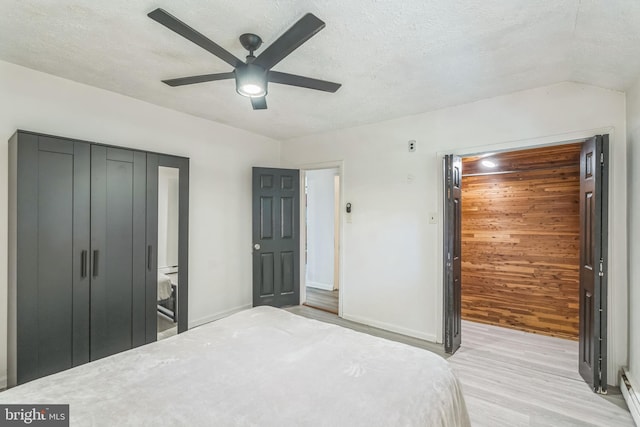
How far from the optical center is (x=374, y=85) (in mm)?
2639

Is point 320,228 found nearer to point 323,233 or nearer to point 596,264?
point 323,233

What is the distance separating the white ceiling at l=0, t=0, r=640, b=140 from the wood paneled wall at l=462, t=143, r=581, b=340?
153 centimetres

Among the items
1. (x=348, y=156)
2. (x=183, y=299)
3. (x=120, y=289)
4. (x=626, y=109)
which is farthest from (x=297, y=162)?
(x=626, y=109)

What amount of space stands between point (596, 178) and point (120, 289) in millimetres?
4064

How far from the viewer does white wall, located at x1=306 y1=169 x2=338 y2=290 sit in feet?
18.5

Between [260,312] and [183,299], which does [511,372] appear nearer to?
[260,312]

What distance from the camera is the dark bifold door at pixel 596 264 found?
7.52ft

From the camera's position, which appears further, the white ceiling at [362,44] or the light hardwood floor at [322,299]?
the light hardwood floor at [322,299]

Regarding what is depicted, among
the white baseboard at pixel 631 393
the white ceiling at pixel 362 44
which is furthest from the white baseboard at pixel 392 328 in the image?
the white ceiling at pixel 362 44

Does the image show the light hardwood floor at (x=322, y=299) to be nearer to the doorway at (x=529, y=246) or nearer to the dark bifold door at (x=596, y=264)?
the doorway at (x=529, y=246)

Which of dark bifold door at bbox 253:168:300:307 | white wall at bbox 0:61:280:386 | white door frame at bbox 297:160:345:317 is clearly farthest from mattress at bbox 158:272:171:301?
white door frame at bbox 297:160:345:317

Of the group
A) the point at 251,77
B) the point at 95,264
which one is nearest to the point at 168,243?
the point at 95,264

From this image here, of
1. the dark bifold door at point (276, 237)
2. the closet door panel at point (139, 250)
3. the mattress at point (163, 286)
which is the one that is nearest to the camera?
the closet door panel at point (139, 250)

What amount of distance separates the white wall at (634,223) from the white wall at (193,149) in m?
3.90
